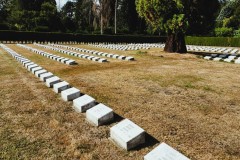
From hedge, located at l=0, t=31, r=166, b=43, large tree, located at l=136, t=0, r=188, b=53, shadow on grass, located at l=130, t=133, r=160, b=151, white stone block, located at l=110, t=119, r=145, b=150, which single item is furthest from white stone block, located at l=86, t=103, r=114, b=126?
hedge, located at l=0, t=31, r=166, b=43

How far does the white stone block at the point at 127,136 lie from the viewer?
3.41 m

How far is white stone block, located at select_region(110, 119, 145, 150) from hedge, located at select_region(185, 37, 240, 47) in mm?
27703

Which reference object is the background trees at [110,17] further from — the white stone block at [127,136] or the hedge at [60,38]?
the white stone block at [127,136]

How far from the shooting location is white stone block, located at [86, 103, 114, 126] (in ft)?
13.7

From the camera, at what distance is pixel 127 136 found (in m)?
3.46

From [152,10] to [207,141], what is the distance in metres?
12.9

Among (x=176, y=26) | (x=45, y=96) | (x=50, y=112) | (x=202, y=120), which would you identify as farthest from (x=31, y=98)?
(x=176, y=26)

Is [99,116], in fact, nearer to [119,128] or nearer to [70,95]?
[119,128]

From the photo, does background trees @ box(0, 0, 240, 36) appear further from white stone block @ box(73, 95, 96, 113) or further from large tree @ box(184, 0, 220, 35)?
white stone block @ box(73, 95, 96, 113)

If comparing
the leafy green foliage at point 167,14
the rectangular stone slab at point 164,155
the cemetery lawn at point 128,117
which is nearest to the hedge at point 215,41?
the leafy green foliage at point 167,14

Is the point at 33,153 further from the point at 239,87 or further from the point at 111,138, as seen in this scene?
the point at 239,87

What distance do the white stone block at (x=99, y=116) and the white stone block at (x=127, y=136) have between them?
20.4 inches

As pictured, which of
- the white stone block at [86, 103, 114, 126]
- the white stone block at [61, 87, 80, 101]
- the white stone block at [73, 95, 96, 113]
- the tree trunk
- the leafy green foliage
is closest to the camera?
the white stone block at [86, 103, 114, 126]

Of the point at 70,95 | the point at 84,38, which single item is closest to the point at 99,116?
the point at 70,95
